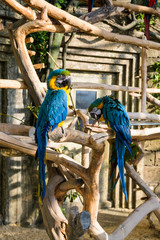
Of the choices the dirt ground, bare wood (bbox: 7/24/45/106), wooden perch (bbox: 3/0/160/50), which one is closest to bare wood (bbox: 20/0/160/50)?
wooden perch (bbox: 3/0/160/50)

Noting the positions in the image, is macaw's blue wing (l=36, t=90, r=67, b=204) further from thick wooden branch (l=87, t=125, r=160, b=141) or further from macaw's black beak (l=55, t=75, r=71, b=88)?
thick wooden branch (l=87, t=125, r=160, b=141)

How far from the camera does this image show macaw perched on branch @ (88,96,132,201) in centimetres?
249

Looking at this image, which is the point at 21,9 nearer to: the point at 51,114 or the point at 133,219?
the point at 51,114

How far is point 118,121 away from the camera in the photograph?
8.21 ft

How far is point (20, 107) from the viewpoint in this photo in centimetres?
402

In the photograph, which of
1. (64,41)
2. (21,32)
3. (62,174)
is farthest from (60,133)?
(64,41)

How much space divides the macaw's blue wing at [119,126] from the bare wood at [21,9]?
0.99 metres

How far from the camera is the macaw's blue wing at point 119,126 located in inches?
98.0

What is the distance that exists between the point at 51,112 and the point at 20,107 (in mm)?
1950

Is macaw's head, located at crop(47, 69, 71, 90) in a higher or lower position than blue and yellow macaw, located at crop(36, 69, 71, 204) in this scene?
higher

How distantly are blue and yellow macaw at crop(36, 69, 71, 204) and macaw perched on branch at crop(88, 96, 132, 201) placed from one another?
465 millimetres

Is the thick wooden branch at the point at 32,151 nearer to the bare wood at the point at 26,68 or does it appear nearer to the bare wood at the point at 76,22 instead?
the bare wood at the point at 26,68

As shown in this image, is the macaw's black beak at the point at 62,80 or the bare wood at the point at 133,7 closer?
the macaw's black beak at the point at 62,80

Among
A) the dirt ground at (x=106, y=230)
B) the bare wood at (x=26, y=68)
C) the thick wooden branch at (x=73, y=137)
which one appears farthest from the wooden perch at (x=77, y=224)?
the dirt ground at (x=106, y=230)
